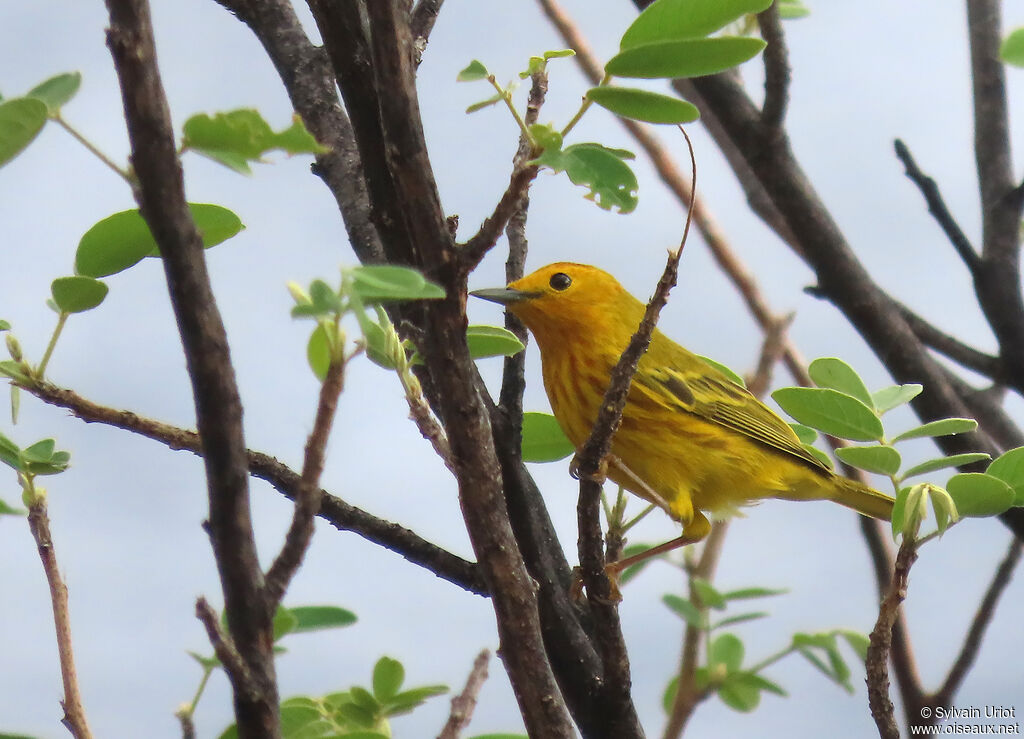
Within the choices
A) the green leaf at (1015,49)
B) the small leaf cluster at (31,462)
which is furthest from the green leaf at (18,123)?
the green leaf at (1015,49)

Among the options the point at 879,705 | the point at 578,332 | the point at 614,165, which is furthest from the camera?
the point at 578,332

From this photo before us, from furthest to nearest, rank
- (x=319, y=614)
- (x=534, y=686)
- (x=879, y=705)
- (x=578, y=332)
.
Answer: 1. (x=578, y=332)
2. (x=319, y=614)
3. (x=879, y=705)
4. (x=534, y=686)

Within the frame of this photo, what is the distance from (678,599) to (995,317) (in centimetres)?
102

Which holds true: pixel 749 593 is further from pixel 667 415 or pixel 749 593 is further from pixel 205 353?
pixel 205 353

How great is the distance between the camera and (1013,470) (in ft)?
4.18

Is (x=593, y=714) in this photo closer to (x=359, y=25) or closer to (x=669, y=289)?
(x=669, y=289)

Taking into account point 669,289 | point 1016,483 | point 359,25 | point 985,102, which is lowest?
point 1016,483

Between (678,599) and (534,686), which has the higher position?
(678,599)

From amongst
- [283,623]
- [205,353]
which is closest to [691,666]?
[283,623]

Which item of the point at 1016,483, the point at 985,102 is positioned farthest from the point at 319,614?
the point at 985,102

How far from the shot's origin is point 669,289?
1.00 metres

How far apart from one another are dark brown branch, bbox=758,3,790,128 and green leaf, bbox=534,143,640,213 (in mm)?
1397

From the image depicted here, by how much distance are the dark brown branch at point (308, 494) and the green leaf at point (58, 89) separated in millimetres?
250

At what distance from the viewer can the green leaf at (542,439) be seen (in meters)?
1.69
